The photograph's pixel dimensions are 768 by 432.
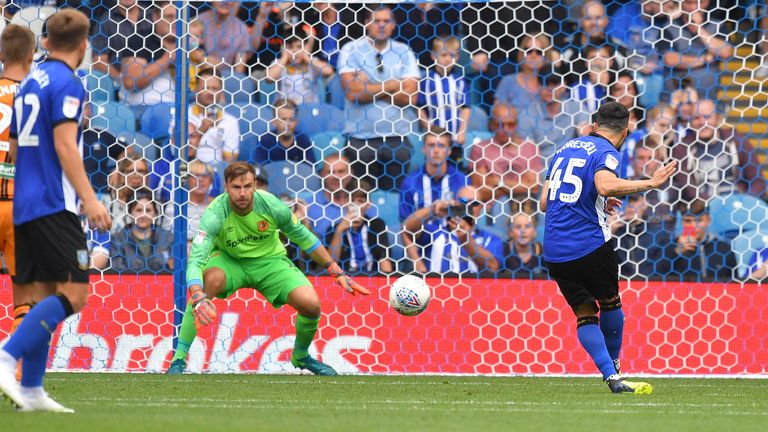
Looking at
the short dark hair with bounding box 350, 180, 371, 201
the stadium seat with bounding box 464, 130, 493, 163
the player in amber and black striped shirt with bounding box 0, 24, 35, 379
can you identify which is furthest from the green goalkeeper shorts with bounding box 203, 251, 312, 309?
the player in amber and black striped shirt with bounding box 0, 24, 35, 379

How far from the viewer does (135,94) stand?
943 cm

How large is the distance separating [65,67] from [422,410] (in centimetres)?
220

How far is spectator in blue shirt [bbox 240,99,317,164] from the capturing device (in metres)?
9.57

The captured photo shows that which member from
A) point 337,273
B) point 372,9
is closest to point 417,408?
point 337,273

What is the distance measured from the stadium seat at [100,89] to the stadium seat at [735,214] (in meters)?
4.75

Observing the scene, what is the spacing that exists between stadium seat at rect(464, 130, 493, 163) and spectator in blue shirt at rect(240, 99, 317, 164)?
4.03 feet

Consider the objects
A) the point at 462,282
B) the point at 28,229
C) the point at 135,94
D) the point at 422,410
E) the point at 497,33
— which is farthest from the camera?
the point at 497,33

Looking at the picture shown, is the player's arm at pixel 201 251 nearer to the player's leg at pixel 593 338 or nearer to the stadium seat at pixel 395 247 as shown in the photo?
the stadium seat at pixel 395 247

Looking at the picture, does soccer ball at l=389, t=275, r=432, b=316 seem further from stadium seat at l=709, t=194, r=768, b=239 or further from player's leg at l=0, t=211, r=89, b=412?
player's leg at l=0, t=211, r=89, b=412

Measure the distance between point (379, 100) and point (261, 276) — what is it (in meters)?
2.20

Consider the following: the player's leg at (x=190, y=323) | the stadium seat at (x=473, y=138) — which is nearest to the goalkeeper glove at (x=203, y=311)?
the player's leg at (x=190, y=323)

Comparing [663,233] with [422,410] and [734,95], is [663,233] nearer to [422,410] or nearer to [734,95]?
[734,95]

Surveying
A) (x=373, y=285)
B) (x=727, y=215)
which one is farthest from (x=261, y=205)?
(x=727, y=215)

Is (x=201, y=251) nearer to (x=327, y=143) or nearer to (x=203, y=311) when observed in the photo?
(x=203, y=311)
